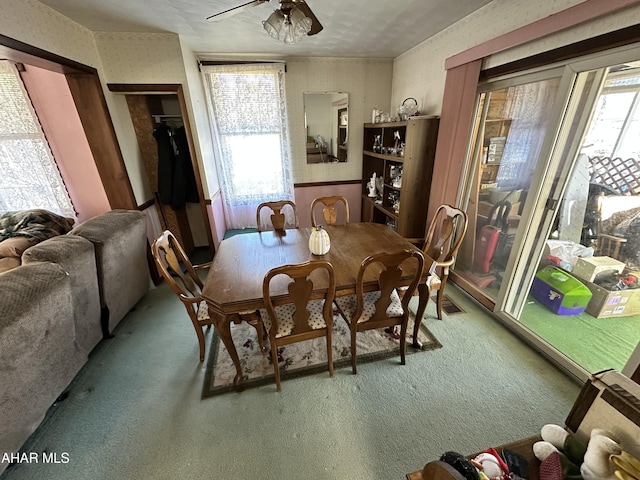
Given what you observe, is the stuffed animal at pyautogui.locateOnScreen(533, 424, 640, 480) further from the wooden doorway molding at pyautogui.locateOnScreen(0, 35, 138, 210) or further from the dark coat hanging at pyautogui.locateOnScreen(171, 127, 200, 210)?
the dark coat hanging at pyautogui.locateOnScreen(171, 127, 200, 210)

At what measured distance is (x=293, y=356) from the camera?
6.11ft

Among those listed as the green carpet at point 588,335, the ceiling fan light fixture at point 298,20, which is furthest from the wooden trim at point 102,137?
the green carpet at point 588,335

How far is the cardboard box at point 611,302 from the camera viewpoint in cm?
189

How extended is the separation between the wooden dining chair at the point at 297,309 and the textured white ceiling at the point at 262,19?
1.96 m

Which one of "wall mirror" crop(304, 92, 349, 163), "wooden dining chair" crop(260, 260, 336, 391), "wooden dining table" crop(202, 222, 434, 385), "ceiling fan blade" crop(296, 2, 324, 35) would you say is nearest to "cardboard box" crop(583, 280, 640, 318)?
"wooden dining table" crop(202, 222, 434, 385)

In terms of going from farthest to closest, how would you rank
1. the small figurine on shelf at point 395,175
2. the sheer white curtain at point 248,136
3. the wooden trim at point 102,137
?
the sheer white curtain at point 248,136 → the small figurine on shelf at point 395,175 → the wooden trim at point 102,137

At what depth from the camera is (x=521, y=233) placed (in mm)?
1929

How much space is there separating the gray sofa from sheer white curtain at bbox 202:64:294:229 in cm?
155

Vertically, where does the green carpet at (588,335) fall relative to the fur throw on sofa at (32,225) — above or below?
below

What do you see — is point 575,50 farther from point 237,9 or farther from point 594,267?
point 237,9

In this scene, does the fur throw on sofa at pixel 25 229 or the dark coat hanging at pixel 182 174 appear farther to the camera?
the dark coat hanging at pixel 182 174

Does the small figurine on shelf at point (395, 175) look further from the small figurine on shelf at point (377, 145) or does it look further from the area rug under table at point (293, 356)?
the area rug under table at point (293, 356)

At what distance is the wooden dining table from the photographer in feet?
4.50

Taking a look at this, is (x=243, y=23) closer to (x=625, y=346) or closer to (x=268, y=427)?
(x=268, y=427)
